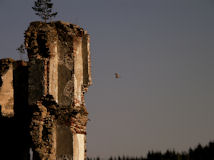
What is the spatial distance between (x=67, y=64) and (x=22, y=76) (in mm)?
1801

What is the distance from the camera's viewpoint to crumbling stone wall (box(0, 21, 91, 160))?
42.0ft

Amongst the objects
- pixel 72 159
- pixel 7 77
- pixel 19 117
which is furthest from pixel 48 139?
pixel 7 77

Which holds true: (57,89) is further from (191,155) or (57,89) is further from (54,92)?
(191,155)

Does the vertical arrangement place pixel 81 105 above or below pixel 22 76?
below

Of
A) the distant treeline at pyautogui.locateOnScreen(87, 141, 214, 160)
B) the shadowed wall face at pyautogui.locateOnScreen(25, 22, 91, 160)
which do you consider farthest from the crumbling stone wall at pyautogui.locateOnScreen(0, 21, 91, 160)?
the distant treeline at pyautogui.locateOnScreen(87, 141, 214, 160)

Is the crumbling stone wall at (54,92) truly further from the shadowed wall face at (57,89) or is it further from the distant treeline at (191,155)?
the distant treeline at (191,155)

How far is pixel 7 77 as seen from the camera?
47.7 ft

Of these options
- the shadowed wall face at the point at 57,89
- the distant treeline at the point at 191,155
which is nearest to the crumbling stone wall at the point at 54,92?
the shadowed wall face at the point at 57,89

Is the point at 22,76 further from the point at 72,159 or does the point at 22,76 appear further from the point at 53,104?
the point at 72,159

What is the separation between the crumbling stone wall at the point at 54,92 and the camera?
504 inches

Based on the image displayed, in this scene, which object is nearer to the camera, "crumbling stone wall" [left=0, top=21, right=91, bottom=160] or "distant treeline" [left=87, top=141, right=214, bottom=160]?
"crumbling stone wall" [left=0, top=21, right=91, bottom=160]

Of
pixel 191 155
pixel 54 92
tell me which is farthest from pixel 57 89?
pixel 191 155

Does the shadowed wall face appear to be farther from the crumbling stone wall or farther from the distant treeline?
the distant treeline

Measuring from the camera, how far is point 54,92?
13211 mm
